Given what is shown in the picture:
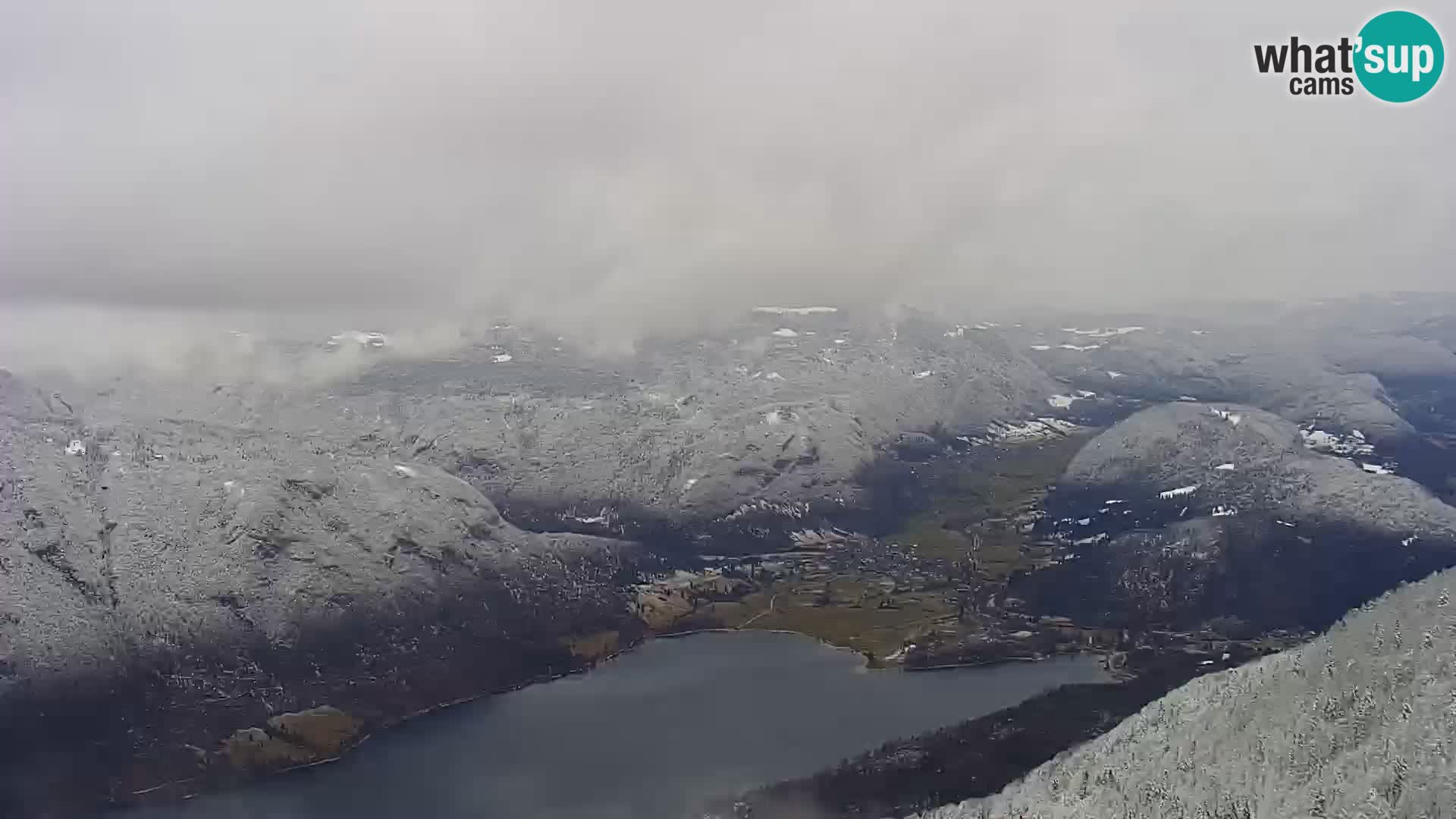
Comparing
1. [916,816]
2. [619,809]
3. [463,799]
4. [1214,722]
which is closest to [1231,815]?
[1214,722]

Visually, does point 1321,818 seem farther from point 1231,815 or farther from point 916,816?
point 916,816

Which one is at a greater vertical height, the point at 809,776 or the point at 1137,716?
the point at 1137,716

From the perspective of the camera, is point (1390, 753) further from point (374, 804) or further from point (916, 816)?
point (374, 804)

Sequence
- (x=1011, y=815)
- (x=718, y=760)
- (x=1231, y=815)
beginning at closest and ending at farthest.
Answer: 1. (x=1231, y=815)
2. (x=1011, y=815)
3. (x=718, y=760)

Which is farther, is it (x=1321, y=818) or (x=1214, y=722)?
(x=1214, y=722)

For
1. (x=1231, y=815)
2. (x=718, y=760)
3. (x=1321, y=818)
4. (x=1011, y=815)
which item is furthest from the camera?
(x=718, y=760)

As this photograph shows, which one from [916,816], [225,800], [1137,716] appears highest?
[1137,716]

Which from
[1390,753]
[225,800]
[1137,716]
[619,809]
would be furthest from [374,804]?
[1390,753]
